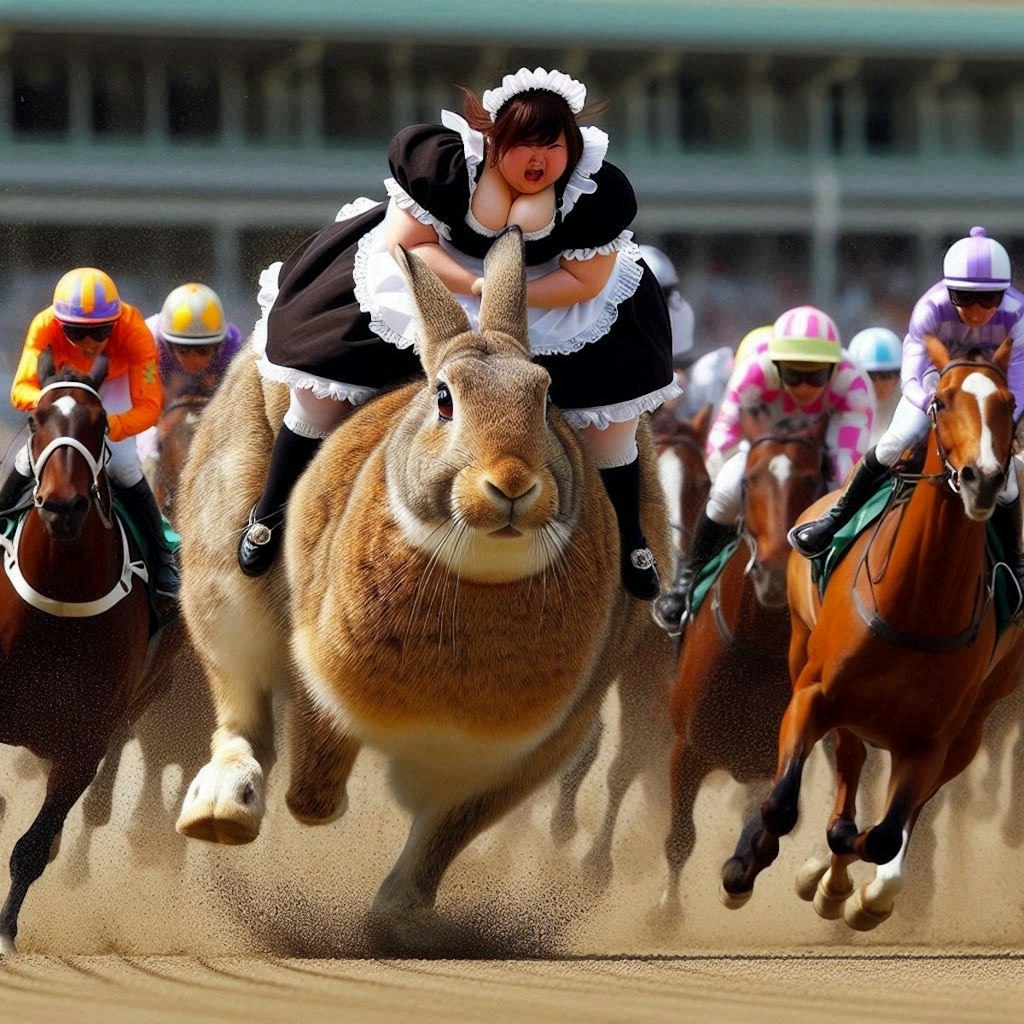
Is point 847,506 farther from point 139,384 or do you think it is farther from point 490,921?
point 139,384

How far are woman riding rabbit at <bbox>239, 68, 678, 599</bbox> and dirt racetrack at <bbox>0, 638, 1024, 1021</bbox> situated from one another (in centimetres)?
123

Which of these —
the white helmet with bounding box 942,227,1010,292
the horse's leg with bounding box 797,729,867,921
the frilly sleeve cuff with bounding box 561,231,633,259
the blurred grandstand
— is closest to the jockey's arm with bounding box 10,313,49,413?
the frilly sleeve cuff with bounding box 561,231,633,259

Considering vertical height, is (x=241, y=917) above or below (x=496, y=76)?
below

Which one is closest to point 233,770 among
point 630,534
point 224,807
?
point 224,807

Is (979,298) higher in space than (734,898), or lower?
higher

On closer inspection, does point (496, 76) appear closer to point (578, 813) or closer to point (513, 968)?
point (578, 813)

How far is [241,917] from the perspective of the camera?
8422 mm

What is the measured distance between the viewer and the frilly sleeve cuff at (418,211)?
6570 mm

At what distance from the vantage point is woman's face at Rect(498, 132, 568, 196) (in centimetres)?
641

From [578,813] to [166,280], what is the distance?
1661 centimetres

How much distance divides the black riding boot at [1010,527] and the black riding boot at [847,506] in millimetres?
420

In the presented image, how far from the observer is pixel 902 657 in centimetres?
776

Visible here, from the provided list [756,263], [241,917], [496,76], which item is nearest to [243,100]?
[496,76]

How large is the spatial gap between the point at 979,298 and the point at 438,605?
337cm
